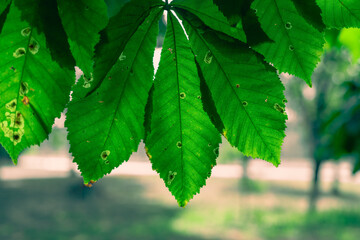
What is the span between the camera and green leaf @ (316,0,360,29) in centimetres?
52

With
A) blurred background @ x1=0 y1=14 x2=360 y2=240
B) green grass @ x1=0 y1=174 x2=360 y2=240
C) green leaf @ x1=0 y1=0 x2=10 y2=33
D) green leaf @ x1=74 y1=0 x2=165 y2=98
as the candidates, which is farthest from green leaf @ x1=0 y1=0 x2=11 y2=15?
green grass @ x1=0 y1=174 x2=360 y2=240

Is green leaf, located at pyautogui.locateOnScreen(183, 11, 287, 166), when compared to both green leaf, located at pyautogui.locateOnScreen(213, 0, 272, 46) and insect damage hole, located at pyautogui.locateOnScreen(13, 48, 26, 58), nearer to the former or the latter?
green leaf, located at pyautogui.locateOnScreen(213, 0, 272, 46)

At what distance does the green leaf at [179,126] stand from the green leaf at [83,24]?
10 cm

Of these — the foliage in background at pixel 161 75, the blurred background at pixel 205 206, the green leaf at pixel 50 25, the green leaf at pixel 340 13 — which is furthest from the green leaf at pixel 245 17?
the blurred background at pixel 205 206

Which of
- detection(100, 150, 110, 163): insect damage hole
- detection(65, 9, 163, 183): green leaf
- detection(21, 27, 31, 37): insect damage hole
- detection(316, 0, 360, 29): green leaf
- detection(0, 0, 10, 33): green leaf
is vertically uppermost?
detection(316, 0, 360, 29): green leaf

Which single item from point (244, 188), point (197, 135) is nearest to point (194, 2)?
point (197, 135)

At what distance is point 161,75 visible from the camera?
0.50 m

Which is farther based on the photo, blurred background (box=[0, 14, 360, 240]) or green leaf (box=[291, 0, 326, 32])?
blurred background (box=[0, 14, 360, 240])

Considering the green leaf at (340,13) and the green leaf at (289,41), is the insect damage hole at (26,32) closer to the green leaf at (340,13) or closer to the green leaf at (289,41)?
the green leaf at (289,41)

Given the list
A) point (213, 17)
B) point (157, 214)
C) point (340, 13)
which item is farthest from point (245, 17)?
point (157, 214)

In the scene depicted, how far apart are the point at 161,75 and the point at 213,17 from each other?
109 mm

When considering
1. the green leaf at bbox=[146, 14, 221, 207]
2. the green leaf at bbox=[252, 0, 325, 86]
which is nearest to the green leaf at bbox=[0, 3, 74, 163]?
the green leaf at bbox=[146, 14, 221, 207]

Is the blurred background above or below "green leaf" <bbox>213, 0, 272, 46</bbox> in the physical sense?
above

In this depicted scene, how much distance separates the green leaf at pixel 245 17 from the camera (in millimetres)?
466
